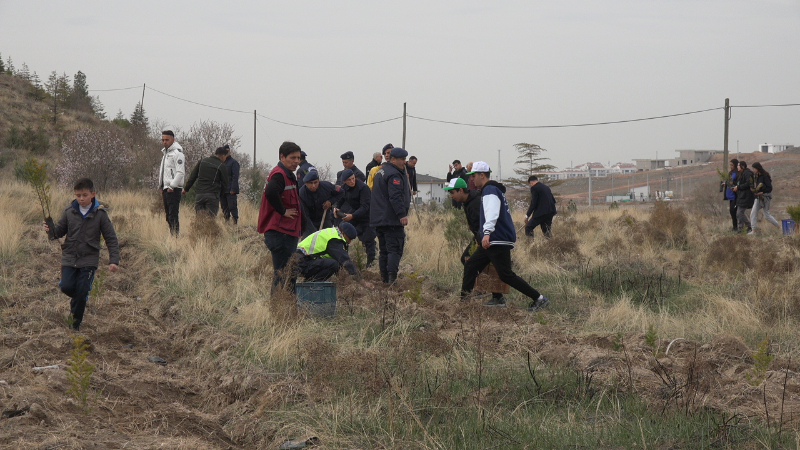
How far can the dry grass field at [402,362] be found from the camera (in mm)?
4211

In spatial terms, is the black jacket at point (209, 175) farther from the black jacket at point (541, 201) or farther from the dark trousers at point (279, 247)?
the black jacket at point (541, 201)

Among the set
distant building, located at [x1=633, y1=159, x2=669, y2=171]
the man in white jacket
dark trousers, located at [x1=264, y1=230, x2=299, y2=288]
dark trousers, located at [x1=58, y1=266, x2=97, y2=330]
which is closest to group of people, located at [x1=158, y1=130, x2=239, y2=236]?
the man in white jacket

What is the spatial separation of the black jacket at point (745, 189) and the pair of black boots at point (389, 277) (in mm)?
11325

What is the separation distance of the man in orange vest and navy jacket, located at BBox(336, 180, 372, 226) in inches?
113

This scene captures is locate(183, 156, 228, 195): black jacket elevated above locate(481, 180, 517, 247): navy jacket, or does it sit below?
above

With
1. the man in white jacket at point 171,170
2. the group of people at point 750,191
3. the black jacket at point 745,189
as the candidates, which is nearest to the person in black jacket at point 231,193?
the man in white jacket at point 171,170

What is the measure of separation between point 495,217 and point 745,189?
38.8 feet

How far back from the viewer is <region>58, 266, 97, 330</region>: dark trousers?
653 cm

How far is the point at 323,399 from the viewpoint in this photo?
15.8 ft

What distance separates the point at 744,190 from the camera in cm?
1730

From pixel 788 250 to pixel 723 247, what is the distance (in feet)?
4.56

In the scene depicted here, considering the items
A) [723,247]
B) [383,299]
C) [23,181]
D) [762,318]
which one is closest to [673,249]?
[723,247]

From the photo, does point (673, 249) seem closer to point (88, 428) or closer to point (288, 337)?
point (288, 337)

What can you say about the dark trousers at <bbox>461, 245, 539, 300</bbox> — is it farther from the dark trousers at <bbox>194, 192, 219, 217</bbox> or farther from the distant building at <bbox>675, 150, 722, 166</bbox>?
the distant building at <bbox>675, 150, 722, 166</bbox>
